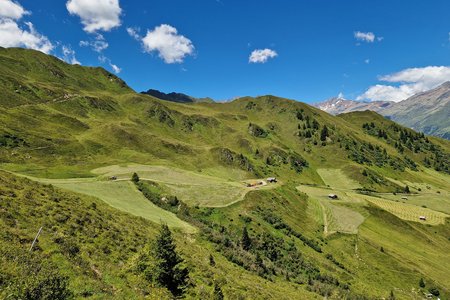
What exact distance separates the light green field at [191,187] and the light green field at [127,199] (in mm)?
15501

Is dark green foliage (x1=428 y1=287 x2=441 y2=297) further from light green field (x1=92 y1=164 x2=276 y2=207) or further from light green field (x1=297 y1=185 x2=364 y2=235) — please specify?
light green field (x1=92 y1=164 x2=276 y2=207)

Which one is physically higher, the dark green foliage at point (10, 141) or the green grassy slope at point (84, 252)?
the dark green foliage at point (10, 141)

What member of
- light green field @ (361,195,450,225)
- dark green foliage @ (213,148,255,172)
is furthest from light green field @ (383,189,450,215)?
dark green foliage @ (213,148,255,172)

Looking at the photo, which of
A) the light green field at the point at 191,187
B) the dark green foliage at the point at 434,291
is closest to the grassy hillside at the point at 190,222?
the light green field at the point at 191,187

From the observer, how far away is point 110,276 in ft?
89.5

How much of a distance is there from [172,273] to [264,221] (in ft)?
208

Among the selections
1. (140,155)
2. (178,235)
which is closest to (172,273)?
(178,235)

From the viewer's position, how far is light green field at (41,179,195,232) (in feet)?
199

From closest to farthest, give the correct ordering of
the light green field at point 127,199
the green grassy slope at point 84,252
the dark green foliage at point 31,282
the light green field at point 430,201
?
the dark green foliage at point 31,282 < the green grassy slope at point 84,252 < the light green field at point 127,199 < the light green field at point 430,201

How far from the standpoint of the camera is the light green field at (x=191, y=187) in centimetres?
9212

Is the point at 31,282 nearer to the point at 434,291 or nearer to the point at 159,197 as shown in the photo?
the point at 159,197

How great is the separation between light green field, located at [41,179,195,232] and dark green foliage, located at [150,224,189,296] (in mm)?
22891

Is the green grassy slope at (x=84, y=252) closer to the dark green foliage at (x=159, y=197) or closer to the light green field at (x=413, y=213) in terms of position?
the dark green foliage at (x=159, y=197)

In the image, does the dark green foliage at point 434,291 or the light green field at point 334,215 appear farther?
the light green field at point 334,215
